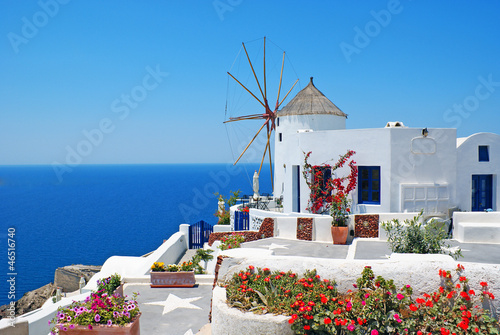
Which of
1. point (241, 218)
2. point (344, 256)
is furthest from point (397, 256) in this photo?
point (241, 218)

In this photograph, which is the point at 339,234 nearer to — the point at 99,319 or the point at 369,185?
the point at 369,185

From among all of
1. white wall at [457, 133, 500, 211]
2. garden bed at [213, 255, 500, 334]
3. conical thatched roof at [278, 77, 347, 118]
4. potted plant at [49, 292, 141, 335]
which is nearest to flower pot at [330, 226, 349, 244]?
white wall at [457, 133, 500, 211]

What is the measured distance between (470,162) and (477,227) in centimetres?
543

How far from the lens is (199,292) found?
34.9ft

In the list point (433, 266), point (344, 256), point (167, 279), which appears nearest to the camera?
point (433, 266)

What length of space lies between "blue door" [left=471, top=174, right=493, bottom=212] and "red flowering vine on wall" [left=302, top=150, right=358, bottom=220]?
5583mm

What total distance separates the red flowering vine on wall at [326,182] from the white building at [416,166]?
299mm

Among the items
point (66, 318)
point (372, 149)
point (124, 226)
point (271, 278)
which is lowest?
point (124, 226)

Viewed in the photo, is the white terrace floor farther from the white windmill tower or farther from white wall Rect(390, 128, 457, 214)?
the white windmill tower

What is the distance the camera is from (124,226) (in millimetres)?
73188

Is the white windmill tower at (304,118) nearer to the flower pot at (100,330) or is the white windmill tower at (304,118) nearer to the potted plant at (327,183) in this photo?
the potted plant at (327,183)

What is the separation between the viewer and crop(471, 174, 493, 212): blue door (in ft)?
58.1

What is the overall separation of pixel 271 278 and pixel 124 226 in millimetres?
71249

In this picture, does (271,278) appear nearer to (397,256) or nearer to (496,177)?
(397,256)
